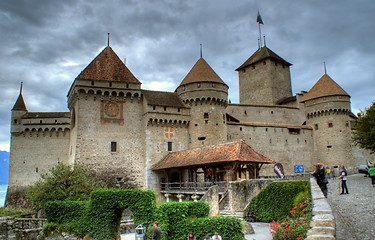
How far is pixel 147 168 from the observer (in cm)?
3347

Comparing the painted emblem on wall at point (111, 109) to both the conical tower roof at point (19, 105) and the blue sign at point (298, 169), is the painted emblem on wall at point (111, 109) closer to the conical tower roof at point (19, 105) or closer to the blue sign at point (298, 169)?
the conical tower roof at point (19, 105)

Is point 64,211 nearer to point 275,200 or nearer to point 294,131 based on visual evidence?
point 275,200

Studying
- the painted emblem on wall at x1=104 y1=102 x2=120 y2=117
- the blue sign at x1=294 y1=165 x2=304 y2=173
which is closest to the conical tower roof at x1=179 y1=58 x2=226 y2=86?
the painted emblem on wall at x1=104 y1=102 x2=120 y2=117

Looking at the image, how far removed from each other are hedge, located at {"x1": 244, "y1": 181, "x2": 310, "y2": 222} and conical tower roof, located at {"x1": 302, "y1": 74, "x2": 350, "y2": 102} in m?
25.3

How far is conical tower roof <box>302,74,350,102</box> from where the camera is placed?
1693 inches

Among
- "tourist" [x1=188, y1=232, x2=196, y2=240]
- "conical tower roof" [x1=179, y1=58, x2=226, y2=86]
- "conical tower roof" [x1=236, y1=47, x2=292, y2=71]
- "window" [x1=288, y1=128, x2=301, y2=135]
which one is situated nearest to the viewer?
"tourist" [x1=188, y1=232, x2=196, y2=240]

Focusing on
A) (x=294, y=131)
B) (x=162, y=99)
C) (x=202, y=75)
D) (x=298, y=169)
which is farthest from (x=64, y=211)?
(x=294, y=131)

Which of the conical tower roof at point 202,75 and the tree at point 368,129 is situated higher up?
the conical tower roof at point 202,75

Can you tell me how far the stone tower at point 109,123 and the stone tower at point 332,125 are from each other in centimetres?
2111

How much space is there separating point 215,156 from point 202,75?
35.8 feet

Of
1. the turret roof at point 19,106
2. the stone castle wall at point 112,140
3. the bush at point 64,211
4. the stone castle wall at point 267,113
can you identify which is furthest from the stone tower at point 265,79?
the bush at point 64,211

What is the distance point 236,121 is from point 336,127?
11697 mm

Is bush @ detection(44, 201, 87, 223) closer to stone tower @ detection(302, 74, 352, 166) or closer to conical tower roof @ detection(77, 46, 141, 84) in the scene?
conical tower roof @ detection(77, 46, 141, 84)

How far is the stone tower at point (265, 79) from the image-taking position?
5019 cm
